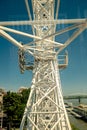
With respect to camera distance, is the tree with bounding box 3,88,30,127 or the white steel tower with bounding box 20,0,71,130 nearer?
the white steel tower with bounding box 20,0,71,130

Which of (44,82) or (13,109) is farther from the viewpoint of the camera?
(13,109)

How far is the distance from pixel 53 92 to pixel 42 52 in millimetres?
1512

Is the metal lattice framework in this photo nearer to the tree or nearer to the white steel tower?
the white steel tower

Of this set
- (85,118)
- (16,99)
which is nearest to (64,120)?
(16,99)

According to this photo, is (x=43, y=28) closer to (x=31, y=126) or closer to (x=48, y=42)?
(x=48, y=42)

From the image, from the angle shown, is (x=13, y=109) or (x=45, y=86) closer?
(x=45, y=86)

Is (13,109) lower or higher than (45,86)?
higher

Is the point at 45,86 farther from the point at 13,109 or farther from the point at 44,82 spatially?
the point at 13,109

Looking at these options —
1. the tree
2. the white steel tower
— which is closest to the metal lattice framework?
the white steel tower

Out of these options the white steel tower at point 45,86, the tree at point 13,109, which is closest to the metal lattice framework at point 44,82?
the white steel tower at point 45,86

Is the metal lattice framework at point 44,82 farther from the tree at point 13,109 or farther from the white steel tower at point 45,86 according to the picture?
the tree at point 13,109

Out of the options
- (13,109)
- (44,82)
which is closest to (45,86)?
(44,82)

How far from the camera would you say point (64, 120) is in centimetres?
927

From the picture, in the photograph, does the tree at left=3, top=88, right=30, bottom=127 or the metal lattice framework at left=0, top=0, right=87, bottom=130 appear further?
the tree at left=3, top=88, right=30, bottom=127
